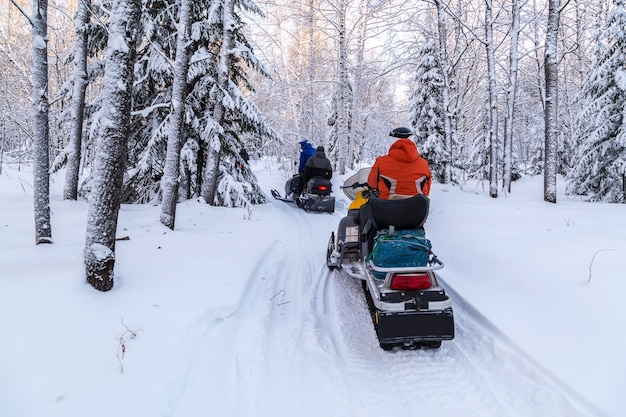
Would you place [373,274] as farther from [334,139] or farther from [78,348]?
[334,139]

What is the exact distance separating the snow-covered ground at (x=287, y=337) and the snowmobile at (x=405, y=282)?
26 cm

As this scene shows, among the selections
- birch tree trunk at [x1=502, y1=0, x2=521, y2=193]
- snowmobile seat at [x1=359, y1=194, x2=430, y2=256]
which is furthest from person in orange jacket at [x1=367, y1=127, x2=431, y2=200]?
birch tree trunk at [x1=502, y1=0, x2=521, y2=193]

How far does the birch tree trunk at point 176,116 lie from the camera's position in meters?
6.16

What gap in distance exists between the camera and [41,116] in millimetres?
4898

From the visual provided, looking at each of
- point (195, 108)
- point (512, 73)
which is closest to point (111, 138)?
point (195, 108)

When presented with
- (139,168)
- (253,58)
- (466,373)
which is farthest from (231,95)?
(466,373)

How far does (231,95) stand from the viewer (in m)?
9.27

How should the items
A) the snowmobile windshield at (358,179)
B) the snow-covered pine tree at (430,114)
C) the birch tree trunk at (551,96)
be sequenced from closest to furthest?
the snowmobile windshield at (358,179) → the birch tree trunk at (551,96) → the snow-covered pine tree at (430,114)

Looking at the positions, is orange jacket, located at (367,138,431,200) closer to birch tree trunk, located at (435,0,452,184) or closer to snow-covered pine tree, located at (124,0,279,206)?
snow-covered pine tree, located at (124,0,279,206)

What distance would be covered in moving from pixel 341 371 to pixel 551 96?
31.8 ft

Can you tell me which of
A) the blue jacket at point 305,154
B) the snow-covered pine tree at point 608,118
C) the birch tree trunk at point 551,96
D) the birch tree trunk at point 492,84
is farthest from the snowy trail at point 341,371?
the snow-covered pine tree at point 608,118

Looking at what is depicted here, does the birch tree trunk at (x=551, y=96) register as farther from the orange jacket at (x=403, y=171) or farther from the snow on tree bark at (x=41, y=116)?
the snow on tree bark at (x=41, y=116)

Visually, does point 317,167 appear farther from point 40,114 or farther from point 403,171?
point 40,114

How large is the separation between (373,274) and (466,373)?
131 centimetres
